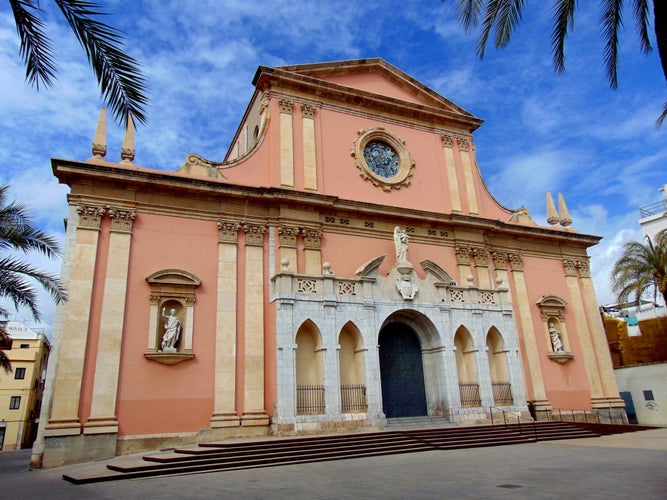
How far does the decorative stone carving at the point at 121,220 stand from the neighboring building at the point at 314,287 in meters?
0.06

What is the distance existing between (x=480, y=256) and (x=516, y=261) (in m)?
2.30

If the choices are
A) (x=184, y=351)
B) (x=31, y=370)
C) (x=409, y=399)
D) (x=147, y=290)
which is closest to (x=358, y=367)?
(x=409, y=399)

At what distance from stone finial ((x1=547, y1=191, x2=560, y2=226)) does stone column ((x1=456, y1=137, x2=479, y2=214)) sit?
4.70 m

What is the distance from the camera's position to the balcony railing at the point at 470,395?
18.7 m

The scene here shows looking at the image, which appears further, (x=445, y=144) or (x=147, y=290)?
(x=445, y=144)

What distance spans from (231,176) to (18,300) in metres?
8.99

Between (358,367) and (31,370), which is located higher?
(31,370)

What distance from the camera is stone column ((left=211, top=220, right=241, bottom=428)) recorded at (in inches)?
637

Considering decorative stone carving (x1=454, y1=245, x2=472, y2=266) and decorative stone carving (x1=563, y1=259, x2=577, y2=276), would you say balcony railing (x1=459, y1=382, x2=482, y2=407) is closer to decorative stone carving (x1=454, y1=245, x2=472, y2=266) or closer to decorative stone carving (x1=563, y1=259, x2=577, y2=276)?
decorative stone carving (x1=454, y1=245, x2=472, y2=266)

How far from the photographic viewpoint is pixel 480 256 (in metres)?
22.6

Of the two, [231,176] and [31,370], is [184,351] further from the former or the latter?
[31,370]

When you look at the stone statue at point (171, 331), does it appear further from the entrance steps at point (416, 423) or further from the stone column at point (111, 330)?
the entrance steps at point (416, 423)

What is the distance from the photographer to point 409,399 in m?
19.1

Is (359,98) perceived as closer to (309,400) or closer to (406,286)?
(406,286)
